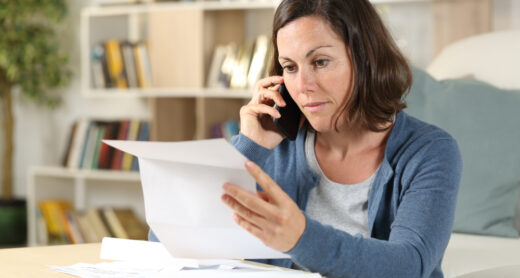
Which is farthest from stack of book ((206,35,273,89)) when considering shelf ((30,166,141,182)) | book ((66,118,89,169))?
book ((66,118,89,169))

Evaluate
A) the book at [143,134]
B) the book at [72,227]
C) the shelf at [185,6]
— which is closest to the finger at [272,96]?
the shelf at [185,6]

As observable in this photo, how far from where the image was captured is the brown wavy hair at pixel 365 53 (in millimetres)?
1188

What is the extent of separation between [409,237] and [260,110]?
1.40ft

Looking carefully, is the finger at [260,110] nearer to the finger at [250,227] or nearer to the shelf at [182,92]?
the finger at [250,227]

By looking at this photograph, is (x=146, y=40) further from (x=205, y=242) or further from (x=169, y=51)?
(x=205, y=242)

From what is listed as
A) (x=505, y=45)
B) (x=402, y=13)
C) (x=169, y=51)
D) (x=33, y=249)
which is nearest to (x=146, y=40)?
(x=169, y=51)

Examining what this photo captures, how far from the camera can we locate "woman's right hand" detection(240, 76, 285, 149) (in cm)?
134

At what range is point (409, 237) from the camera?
1.04 m

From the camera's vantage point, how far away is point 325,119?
48.3 inches

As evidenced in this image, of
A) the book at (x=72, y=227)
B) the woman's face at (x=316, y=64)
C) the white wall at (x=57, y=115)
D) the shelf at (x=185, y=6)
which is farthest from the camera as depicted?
the white wall at (x=57, y=115)

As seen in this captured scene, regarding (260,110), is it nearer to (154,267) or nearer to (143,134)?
(154,267)

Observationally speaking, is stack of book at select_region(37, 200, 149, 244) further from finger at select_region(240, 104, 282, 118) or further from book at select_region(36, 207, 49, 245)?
finger at select_region(240, 104, 282, 118)

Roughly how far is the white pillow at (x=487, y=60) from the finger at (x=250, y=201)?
4.52 feet

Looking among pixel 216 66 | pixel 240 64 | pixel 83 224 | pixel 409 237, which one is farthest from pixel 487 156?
pixel 83 224
